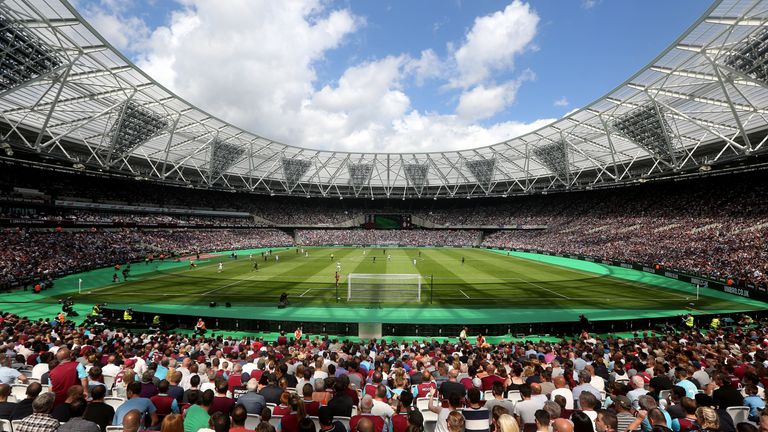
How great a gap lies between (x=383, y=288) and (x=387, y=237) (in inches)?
2364

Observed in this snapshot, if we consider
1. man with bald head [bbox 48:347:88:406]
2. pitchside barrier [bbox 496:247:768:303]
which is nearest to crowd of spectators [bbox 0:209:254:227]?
man with bald head [bbox 48:347:88:406]

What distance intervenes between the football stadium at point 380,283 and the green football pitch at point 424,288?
0.38m

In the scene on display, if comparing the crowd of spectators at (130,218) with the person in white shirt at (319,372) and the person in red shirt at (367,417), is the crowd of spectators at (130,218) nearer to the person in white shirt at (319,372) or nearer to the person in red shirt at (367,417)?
the person in white shirt at (319,372)

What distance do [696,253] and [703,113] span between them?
1721 centimetres

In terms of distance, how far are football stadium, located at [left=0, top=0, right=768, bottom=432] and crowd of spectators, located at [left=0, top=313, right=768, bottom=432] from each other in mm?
49

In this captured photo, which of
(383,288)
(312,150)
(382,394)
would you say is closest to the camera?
(382,394)

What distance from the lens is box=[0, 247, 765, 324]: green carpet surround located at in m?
23.3

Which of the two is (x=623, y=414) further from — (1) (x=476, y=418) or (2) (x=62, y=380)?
(2) (x=62, y=380)

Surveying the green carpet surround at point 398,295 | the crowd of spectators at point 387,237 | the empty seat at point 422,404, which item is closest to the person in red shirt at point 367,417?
the empty seat at point 422,404

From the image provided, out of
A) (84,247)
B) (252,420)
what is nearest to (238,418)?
(252,420)

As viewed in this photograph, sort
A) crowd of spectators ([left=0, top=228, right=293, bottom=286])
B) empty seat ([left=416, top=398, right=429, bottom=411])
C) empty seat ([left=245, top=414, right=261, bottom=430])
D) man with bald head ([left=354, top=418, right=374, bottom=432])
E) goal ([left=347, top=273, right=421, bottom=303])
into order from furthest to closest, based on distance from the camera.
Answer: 1. crowd of spectators ([left=0, top=228, right=293, bottom=286])
2. goal ([left=347, top=273, right=421, bottom=303])
3. empty seat ([left=416, top=398, right=429, bottom=411])
4. empty seat ([left=245, top=414, right=261, bottom=430])
5. man with bald head ([left=354, top=418, right=374, bottom=432])

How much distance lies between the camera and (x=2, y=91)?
26.7 m

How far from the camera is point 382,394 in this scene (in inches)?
232

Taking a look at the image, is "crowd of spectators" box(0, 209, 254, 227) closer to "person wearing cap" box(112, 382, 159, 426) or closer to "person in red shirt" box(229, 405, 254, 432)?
"person wearing cap" box(112, 382, 159, 426)
